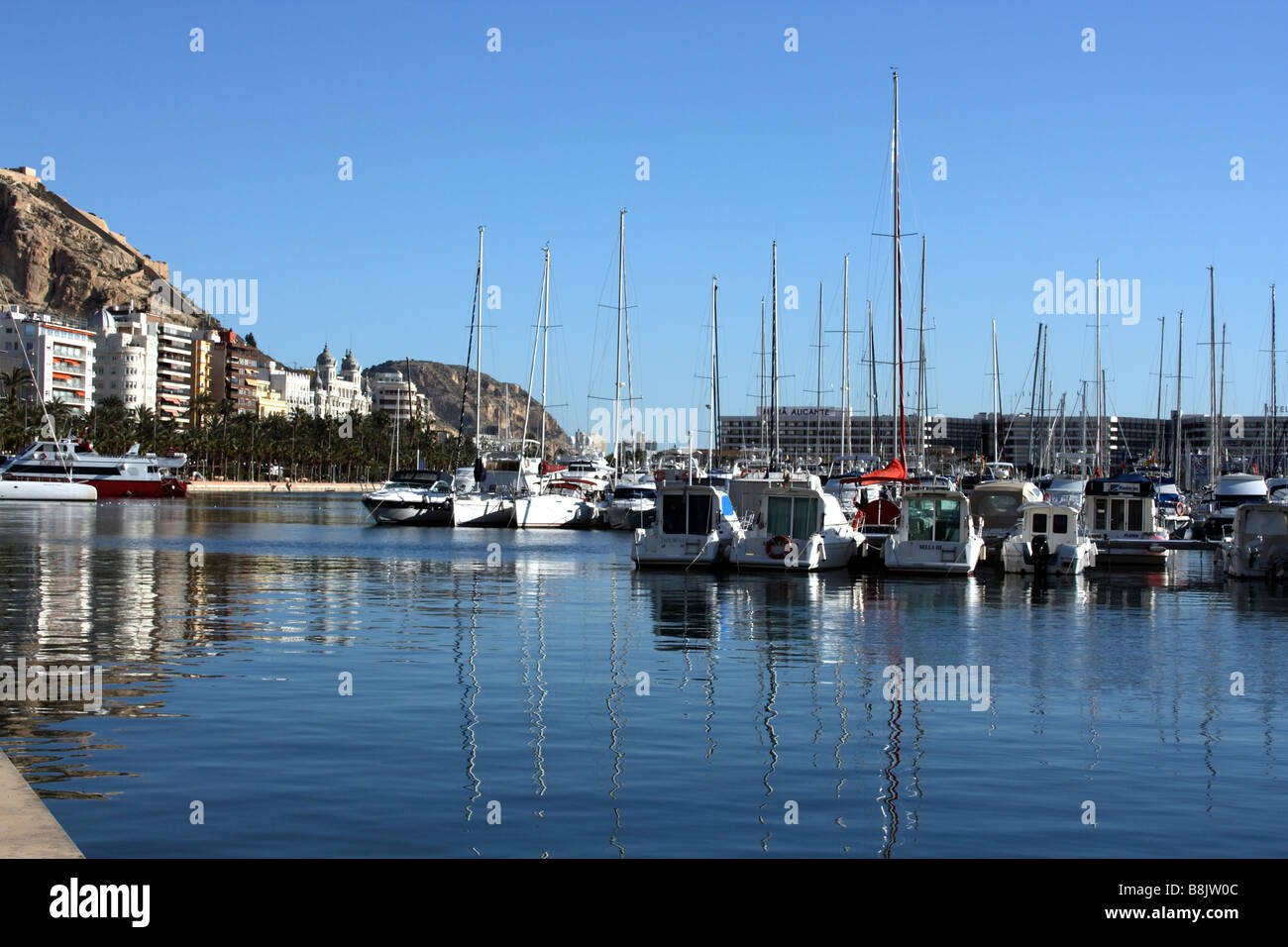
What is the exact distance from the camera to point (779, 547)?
4853 centimetres

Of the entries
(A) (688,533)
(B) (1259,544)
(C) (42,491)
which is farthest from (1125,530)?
(C) (42,491)

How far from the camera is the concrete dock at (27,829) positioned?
32.6 ft

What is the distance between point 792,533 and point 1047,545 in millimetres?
9365

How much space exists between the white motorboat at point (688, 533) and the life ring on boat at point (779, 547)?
1612mm

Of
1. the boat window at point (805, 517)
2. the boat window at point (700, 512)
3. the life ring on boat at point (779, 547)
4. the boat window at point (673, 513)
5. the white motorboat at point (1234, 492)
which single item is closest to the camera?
the life ring on boat at point (779, 547)

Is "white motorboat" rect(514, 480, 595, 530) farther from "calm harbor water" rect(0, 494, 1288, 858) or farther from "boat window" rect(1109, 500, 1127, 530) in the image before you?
"calm harbor water" rect(0, 494, 1288, 858)

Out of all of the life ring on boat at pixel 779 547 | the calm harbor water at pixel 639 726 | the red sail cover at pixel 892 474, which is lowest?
the calm harbor water at pixel 639 726

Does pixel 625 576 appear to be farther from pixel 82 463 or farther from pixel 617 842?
pixel 82 463

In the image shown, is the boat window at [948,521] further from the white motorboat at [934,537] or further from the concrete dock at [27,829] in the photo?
the concrete dock at [27,829]

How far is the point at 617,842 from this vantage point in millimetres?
12469

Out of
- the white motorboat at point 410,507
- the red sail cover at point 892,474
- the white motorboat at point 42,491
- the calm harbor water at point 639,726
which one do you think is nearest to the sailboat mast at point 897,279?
the red sail cover at point 892,474

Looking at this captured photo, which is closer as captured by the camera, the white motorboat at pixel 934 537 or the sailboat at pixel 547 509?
the white motorboat at pixel 934 537

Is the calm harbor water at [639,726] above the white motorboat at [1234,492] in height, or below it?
below
